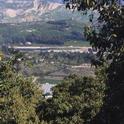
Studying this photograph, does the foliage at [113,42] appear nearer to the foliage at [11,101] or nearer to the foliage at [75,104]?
the foliage at [11,101]

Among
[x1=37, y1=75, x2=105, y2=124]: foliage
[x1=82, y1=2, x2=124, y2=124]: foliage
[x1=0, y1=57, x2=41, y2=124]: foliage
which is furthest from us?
[x1=37, y1=75, x2=105, y2=124]: foliage

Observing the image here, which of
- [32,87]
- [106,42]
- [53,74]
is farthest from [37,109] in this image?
[53,74]

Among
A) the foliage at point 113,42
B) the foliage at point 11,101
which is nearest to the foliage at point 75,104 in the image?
the foliage at point 11,101

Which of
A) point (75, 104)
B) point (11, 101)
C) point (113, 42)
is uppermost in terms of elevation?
point (113, 42)

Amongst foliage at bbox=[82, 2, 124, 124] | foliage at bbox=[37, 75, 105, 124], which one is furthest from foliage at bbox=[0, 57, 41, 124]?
foliage at bbox=[82, 2, 124, 124]

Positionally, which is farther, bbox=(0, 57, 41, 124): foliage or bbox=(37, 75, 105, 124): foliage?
bbox=(37, 75, 105, 124): foliage

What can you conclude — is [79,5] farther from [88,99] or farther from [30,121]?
[88,99]

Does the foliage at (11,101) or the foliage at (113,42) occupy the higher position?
the foliage at (113,42)

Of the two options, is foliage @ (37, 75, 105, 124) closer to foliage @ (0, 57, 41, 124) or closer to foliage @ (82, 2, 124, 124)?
foliage @ (0, 57, 41, 124)

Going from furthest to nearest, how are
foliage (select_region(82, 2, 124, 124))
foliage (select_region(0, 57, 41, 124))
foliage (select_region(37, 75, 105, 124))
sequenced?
foliage (select_region(37, 75, 105, 124))
foliage (select_region(0, 57, 41, 124))
foliage (select_region(82, 2, 124, 124))

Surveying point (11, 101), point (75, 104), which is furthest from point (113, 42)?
point (75, 104)

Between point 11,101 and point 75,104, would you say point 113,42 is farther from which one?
point 75,104
